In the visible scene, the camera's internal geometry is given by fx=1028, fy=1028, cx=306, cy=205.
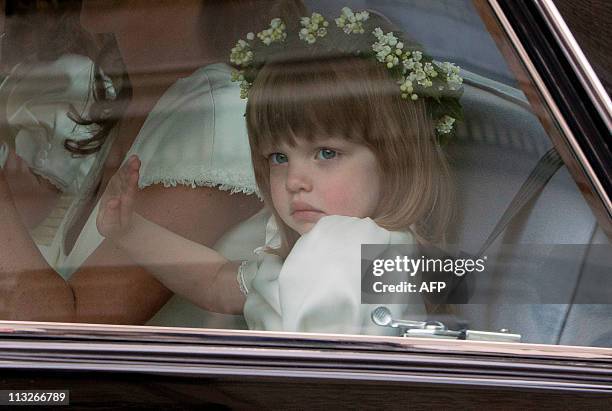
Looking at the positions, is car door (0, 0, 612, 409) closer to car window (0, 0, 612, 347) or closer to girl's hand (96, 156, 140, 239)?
car window (0, 0, 612, 347)

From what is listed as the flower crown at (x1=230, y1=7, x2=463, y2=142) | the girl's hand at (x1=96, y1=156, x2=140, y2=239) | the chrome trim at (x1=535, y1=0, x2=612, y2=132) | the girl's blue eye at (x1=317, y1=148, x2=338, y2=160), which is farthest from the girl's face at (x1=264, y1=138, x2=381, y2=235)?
the chrome trim at (x1=535, y1=0, x2=612, y2=132)

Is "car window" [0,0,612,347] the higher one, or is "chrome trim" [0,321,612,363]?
"car window" [0,0,612,347]

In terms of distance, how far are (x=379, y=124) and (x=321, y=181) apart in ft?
0.46

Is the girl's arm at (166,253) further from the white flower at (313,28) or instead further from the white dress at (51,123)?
the white flower at (313,28)

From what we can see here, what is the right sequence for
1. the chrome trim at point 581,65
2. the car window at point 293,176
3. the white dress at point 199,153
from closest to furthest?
the chrome trim at point 581,65 → the car window at point 293,176 → the white dress at point 199,153

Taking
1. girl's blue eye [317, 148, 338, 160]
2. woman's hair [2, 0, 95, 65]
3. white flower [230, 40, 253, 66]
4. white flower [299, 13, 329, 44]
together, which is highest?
white flower [299, 13, 329, 44]

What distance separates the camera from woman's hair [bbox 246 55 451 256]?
173 cm

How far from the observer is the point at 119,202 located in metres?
1.87

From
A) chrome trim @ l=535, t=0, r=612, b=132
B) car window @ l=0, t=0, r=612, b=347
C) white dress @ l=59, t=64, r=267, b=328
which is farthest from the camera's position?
white dress @ l=59, t=64, r=267, b=328

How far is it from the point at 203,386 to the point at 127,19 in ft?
2.24

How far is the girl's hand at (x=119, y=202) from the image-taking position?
6.11ft

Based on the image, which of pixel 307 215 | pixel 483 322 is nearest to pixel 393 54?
pixel 307 215

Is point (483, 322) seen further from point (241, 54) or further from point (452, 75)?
point (241, 54)

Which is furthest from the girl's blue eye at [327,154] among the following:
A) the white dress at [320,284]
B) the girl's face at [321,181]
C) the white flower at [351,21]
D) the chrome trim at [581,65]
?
the chrome trim at [581,65]
